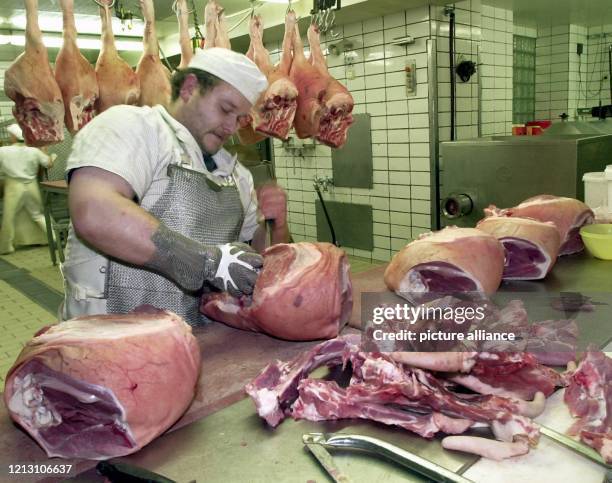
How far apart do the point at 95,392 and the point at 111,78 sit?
222 cm

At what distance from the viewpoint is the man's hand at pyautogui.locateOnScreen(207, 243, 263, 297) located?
5.38 ft

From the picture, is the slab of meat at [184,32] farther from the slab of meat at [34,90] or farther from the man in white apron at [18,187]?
the man in white apron at [18,187]

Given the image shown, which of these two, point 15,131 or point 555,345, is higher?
point 15,131

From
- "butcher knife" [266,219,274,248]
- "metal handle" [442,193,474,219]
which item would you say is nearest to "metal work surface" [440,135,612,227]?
"metal handle" [442,193,474,219]

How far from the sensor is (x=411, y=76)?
15.9 ft

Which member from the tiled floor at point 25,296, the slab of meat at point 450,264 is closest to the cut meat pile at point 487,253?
the slab of meat at point 450,264

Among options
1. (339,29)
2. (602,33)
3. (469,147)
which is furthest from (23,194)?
(602,33)

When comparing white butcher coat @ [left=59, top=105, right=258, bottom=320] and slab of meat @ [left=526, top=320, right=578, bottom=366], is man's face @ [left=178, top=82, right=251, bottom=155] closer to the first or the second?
white butcher coat @ [left=59, top=105, right=258, bottom=320]

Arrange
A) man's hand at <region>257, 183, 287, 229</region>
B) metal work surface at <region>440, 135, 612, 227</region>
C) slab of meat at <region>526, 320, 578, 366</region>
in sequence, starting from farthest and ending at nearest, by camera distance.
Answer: metal work surface at <region>440, 135, 612, 227</region> → man's hand at <region>257, 183, 287, 229</region> → slab of meat at <region>526, 320, 578, 366</region>

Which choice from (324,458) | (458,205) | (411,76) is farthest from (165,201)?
(411,76)

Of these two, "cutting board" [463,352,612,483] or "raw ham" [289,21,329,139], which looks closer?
"cutting board" [463,352,612,483]

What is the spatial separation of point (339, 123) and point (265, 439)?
252 centimetres

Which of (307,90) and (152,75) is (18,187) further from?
(307,90)

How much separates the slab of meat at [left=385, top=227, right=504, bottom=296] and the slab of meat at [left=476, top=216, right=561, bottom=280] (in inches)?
8.1
